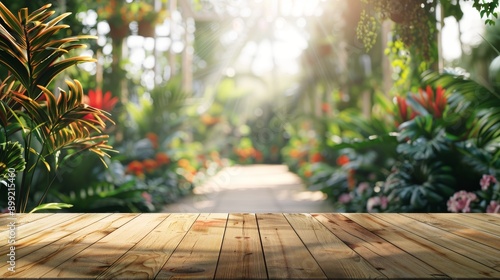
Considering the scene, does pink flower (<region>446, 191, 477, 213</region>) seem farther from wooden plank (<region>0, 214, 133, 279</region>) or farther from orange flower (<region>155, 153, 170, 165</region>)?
orange flower (<region>155, 153, 170, 165</region>)

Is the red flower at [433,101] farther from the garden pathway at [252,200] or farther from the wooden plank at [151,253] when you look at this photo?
the wooden plank at [151,253]

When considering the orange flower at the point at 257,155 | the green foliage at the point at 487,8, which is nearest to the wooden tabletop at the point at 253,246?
the green foliage at the point at 487,8

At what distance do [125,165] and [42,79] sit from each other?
3.38m

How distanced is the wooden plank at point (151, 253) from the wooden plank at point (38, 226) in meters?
0.44

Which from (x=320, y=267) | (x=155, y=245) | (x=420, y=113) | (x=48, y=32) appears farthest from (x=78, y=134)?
(x=420, y=113)

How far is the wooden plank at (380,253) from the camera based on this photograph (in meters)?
1.64

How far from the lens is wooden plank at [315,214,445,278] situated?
1.64 m

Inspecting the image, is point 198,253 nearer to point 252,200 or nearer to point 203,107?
point 252,200

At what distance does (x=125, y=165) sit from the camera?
5.59m

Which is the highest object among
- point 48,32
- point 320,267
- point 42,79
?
point 48,32

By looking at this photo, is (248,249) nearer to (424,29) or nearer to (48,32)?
(48,32)

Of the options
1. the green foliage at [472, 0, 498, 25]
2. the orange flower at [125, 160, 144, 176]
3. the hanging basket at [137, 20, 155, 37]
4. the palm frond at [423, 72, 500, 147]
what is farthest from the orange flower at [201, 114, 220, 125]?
the green foliage at [472, 0, 498, 25]

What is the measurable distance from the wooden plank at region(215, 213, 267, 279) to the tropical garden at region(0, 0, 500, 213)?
670 millimetres

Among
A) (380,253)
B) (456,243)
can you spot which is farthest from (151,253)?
(456,243)
